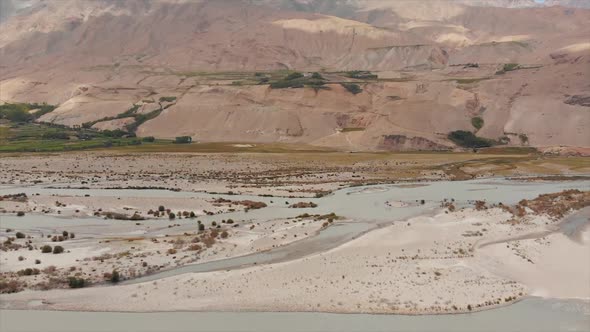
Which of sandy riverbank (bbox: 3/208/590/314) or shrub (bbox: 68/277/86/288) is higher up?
shrub (bbox: 68/277/86/288)

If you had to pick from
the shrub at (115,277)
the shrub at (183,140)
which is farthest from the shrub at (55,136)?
the shrub at (115,277)

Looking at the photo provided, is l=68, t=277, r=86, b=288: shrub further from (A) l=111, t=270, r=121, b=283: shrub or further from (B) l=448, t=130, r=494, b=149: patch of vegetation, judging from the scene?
(B) l=448, t=130, r=494, b=149: patch of vegetation

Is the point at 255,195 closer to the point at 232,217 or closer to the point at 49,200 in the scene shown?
the point at 232,217

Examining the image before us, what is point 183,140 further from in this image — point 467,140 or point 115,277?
point 115,277

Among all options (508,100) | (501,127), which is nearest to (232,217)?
(501,127)

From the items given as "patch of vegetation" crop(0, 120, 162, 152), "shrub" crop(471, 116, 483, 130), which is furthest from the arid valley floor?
"shrub" crop(471, 116, 483, 130)

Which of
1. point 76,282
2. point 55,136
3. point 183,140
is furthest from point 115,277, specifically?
→ point 55,136
